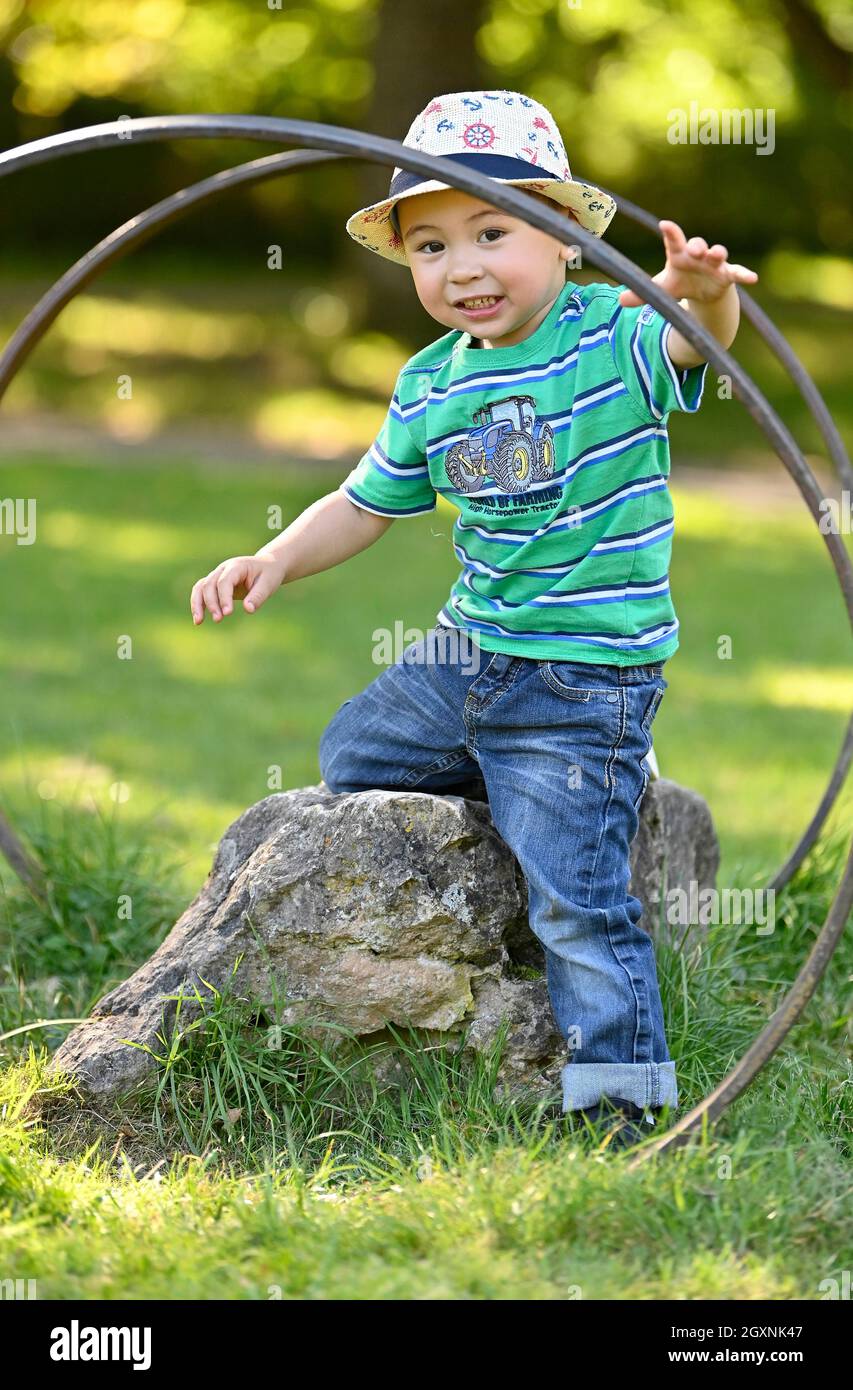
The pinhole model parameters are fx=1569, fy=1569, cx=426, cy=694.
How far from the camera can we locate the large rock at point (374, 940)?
Result: 2959 mm

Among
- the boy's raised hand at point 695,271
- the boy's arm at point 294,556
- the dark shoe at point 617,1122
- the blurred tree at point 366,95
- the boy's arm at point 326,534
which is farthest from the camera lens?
the blurred tree at point 366,95

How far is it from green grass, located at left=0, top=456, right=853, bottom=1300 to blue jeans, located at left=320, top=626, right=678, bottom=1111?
18 cm

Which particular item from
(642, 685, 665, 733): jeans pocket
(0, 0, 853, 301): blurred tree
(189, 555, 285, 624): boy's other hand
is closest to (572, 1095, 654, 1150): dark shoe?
(642, 685, 665, 733): jeans pocket

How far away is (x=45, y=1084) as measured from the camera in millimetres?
3010

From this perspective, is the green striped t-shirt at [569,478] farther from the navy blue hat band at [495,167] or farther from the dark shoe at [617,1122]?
the dark shoe at [617,1122]

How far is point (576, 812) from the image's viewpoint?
9.44 ft

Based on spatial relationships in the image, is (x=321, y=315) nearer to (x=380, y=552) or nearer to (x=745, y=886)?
(x=380, y=552)

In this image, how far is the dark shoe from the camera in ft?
9.02

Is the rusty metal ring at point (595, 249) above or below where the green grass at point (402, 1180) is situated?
above

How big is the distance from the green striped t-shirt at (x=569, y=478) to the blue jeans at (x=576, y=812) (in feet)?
0.23

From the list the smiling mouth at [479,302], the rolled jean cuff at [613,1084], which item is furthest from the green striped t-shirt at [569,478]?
the rolled jean cuff at [613,1084]

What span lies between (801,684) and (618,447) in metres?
4.60

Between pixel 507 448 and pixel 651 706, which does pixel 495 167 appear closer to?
pixel 507 448

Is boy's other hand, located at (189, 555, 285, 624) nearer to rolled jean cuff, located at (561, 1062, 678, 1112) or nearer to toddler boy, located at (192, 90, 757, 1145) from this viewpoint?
toddler boy, located at (192, 90, 757, 1145)
